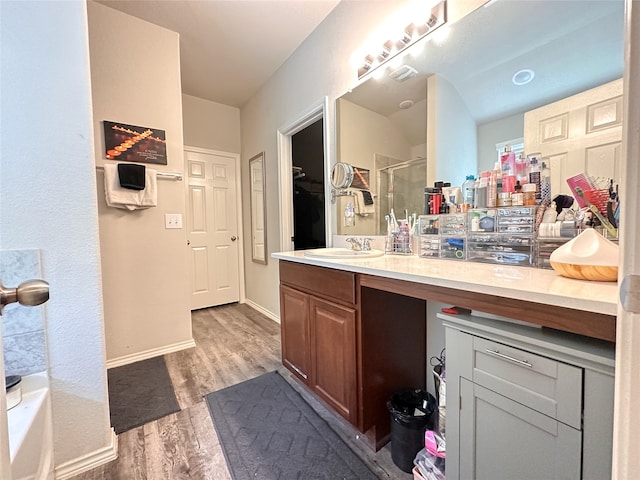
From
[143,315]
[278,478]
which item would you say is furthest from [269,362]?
[143,315]

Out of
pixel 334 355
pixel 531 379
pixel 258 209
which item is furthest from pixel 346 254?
pixel 258 209

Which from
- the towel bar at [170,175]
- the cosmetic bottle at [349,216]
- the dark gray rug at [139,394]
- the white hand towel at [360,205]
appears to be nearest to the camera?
the dark gray rug at [139,394]

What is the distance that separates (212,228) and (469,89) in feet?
9.84

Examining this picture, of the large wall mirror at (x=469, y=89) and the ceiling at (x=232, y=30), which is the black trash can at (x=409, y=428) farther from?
the ceiling at (x=232, y=30)

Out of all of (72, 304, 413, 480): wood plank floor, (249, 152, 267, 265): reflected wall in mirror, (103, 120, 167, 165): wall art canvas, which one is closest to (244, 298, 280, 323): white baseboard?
(72, 304, 413, 480): wood plank floor

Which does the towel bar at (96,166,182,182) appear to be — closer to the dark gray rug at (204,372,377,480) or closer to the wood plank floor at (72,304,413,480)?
the wood plank floor at (72,304,413,480)

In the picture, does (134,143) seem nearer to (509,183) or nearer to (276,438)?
(276,438)

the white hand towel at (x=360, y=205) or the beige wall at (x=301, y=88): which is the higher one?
the beige wall at (x=301, y=88)

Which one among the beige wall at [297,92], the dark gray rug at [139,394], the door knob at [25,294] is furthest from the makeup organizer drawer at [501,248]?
the dark gray rug at [139,394]

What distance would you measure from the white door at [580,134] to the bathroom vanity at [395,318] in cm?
41

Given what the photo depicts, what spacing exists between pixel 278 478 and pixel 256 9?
283 centimetres

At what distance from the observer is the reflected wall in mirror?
3010mm

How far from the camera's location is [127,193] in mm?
2027

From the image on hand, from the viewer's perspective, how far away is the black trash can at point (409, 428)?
3.59 feet
